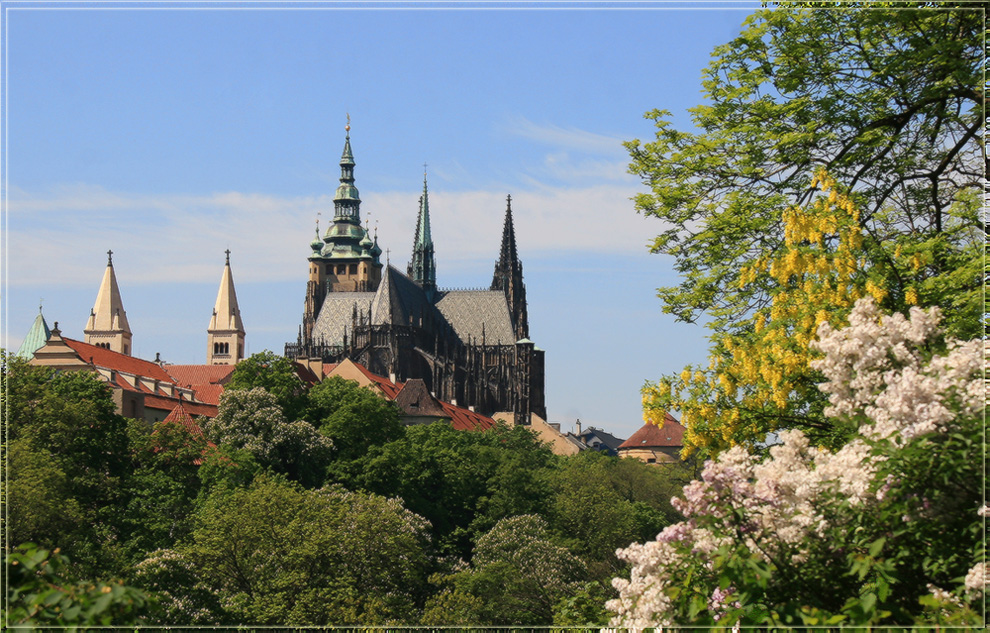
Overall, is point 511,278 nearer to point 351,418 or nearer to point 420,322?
point 420,322

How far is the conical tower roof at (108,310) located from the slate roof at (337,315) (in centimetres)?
2104

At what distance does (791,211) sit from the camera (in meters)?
15.8

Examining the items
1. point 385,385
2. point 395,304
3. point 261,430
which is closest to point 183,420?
point 261,430

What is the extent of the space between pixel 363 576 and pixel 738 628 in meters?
31.8

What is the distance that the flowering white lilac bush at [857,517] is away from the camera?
8734 millimetres

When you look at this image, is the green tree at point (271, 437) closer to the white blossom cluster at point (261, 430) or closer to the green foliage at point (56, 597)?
the white blossom cluster at point (261, 430)

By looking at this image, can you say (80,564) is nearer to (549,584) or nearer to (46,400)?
(46,400)

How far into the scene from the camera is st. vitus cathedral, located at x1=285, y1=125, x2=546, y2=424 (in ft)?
410

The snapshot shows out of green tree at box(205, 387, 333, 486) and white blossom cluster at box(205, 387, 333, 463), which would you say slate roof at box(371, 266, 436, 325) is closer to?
white blossom cluster at box(205, 387, 333, 463)

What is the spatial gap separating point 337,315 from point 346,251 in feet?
56.7

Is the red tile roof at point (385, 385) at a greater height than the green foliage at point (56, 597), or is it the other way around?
the red tile roof at point (385, 385)

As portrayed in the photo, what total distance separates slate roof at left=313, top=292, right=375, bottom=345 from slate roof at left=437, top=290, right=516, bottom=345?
1186 centimetres

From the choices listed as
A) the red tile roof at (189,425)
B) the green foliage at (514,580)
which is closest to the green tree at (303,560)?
the green foliage at (514,580)

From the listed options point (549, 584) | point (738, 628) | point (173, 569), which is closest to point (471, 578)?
point (549, 584)
